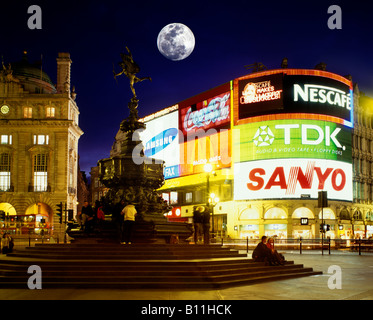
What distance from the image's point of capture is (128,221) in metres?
16.6

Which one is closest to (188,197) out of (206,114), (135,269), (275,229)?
(206,114)

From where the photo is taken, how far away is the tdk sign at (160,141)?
7712 centimetres

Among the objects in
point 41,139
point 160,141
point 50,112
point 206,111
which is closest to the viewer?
point 41,139

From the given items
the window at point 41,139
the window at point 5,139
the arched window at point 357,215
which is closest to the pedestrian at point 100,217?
the arched window at point 357,215

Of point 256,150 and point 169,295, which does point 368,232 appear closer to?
point 256,150

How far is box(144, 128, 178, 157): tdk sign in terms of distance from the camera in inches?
3036

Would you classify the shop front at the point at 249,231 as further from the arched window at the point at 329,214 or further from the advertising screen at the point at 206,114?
the advertising screen at the point at 206,114

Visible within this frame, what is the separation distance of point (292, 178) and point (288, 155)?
2894 millimetres

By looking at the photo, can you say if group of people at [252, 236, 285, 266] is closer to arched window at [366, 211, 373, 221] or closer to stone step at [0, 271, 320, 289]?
stone step at [0, 271, 320, 289]

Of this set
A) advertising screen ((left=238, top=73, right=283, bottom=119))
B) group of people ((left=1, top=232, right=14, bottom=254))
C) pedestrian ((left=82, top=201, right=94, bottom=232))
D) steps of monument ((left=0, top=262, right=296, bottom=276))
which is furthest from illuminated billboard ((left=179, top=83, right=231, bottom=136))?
steps of monument ((left=0, top=262, right=296, bottom=276))

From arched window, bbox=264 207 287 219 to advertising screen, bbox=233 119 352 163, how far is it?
6.83 m

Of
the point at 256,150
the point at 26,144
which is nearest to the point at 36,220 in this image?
the point at 26,144

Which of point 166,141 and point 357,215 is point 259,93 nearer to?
point 357,215
